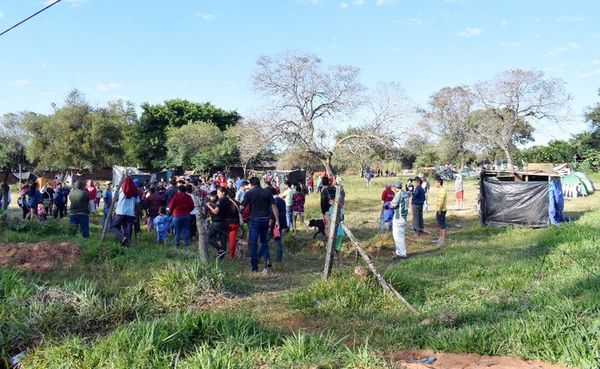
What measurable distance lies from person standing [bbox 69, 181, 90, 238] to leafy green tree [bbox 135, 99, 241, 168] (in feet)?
129

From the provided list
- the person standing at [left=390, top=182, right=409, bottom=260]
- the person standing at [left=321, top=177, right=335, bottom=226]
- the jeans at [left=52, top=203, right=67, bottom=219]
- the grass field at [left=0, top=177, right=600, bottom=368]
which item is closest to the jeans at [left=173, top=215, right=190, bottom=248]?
the grass field at [left=0, top=177, right=600, bottom=368]

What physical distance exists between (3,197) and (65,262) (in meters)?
12.3

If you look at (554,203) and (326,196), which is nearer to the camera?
(326,196)

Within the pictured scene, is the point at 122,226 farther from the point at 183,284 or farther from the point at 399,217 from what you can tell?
the point at 399,217

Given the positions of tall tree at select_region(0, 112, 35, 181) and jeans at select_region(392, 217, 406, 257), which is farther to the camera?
tall tree at select_region(0, 112, 35, 181)

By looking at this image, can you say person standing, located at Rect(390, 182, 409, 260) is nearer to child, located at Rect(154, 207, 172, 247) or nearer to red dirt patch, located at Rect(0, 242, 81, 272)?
child, located at Rect(154, 207, 172, 247)

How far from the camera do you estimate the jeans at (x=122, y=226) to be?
35.8 feet

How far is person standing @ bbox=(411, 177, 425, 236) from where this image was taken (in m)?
13.6

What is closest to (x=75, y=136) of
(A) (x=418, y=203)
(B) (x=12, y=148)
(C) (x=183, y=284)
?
(B) (x=12, y=148)

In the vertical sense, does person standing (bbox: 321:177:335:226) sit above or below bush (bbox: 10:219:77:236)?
above

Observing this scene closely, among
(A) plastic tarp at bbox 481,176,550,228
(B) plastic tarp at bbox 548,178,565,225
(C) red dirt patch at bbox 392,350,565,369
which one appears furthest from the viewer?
(A) plastic tarp at bbox 481,176,550,228

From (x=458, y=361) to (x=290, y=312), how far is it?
2.42 metres

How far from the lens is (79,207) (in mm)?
11602

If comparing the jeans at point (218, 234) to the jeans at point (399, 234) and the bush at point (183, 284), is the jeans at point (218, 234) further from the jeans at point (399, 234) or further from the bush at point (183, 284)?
the jeans at point (399, 234)
